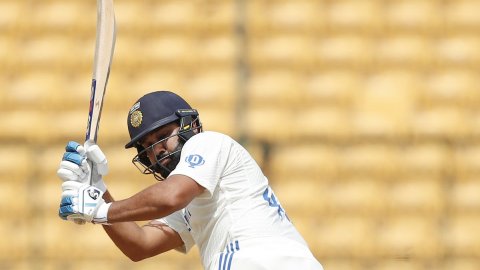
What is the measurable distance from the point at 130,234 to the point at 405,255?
2.03 metres

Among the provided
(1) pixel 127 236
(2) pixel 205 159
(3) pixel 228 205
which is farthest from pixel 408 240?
(2) pixel 205 159

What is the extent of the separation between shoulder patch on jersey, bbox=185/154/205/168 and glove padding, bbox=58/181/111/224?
26 cm

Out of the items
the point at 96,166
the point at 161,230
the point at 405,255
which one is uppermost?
the point at 96,166

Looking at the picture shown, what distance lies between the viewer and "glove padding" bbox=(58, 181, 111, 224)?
2.90 meters

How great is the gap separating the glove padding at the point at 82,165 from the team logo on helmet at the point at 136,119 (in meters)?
0.15

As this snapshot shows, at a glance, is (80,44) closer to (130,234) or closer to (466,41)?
(466,41)

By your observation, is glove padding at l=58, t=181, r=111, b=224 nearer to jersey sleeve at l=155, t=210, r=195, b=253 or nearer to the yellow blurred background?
jersey sleeve at l=155, t=210, r=195, b=253

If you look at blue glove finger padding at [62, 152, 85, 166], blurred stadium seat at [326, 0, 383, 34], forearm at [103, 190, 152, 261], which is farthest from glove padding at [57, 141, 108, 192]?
blurred stadium seat at [326, 0, 383, 34]

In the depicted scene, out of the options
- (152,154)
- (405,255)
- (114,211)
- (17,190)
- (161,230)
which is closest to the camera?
(114,211)

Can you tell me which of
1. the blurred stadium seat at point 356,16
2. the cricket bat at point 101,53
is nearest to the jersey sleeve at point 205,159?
the cricket bat at point 101,53

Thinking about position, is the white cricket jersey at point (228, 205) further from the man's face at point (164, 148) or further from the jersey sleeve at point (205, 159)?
the man's face at point (164, 148)

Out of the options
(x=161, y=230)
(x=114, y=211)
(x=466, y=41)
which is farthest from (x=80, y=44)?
(x=114, y=211)

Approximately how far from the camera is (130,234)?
333cm

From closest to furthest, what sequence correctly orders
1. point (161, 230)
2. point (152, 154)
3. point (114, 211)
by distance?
point (114, 211)
point (152, 154)
point (161, 230)
